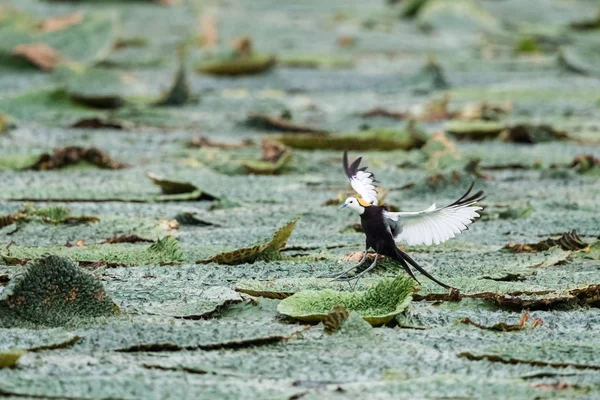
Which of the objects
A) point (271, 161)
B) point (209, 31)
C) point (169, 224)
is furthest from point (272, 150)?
point (209, 31)

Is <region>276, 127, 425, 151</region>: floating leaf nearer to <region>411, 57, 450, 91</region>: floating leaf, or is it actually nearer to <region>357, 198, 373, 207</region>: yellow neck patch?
<region>411, 57, 450, 91</region>: floating leaf

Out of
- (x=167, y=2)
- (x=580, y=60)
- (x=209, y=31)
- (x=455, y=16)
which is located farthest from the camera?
(x=167, y=2)

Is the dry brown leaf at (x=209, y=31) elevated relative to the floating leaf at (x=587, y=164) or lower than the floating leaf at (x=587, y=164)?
lower

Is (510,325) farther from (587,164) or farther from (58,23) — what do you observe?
(58,23)

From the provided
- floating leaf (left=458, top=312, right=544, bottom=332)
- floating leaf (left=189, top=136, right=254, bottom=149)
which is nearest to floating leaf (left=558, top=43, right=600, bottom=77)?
floating leaf (left=189, top=136, right=254, bottom=149)

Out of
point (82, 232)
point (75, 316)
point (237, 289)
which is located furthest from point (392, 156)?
point (75, 316)

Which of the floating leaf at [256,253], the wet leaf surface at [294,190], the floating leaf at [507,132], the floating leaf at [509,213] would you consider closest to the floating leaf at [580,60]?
the wet leaf surface at [294,190]

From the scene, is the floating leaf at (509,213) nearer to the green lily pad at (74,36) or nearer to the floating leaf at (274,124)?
the floating leaf at (274,124)

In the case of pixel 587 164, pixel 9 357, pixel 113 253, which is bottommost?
pixel 587 164
